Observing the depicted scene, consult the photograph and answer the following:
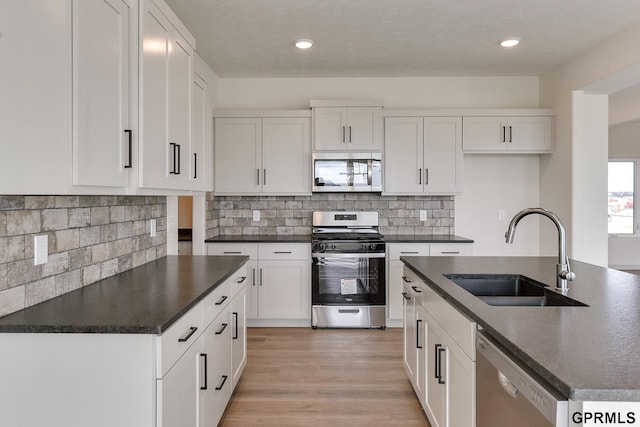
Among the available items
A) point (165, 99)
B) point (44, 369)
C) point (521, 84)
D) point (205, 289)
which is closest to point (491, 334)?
point (205, 289)

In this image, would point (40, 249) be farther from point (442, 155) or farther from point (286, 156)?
point (442, 155)

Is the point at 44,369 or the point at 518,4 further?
the point at 518,4

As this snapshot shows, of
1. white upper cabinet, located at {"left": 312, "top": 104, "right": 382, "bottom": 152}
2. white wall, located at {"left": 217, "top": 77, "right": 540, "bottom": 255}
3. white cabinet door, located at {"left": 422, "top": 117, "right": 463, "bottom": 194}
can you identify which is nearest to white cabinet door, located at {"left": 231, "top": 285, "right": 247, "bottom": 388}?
white upper cabinet, located at {"left": 312, "top": 104, "right": 382, "bottom": 152}

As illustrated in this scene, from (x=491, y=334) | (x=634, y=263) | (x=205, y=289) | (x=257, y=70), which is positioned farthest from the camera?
(x=634, y=263)

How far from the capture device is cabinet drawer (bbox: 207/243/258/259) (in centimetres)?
417

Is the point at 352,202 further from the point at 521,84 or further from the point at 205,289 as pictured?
the point at 205,289

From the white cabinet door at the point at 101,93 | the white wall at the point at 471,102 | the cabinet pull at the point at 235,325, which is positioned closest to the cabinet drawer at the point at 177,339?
the white cabinet door at the point at 101,93

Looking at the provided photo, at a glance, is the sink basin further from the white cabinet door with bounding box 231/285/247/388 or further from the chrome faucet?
the white cabinet door with bounding box 231/285/247/388

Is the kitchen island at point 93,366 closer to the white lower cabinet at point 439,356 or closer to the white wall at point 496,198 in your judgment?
the white lower cabinet at point 439,356

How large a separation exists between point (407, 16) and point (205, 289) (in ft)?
7.88

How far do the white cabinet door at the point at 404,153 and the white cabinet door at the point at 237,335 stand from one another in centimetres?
214

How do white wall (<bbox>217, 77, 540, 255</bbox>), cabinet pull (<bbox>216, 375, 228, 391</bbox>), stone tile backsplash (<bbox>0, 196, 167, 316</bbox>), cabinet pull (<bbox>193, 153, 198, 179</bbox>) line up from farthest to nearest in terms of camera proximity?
white wall (<bbox>217, 77, 540, 255</bbox>), cabinet pull (<bbox>193, 153, 198, 179</bbox>), cabinet pull (<bbox>216, 375, 228, 391</bbox>), stone tile backsplash (<bbox>0, 196, 167, 316</bbox>)

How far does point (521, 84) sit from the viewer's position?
462 cm

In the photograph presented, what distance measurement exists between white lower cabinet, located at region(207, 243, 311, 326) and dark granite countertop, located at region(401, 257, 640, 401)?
2112 millimetres
